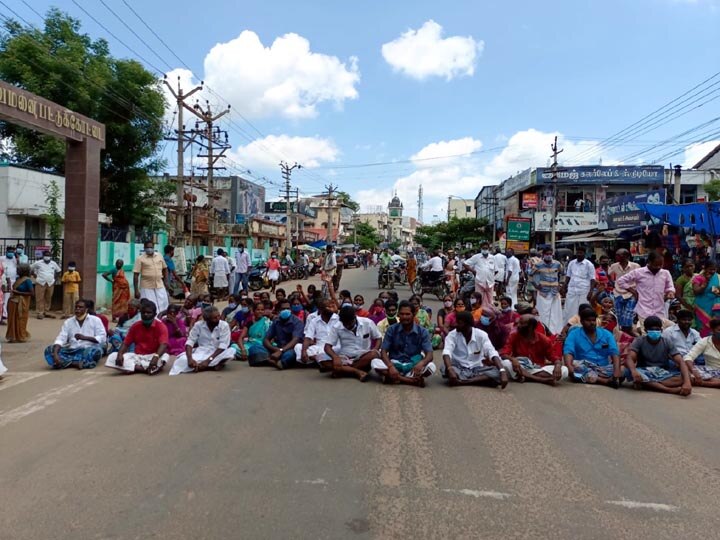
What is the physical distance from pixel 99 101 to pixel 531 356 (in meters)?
20.7

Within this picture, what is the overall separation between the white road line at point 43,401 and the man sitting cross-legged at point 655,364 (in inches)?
268

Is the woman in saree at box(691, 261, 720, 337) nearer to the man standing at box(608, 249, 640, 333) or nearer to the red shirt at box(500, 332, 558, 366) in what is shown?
the man standing at box(608, 249, 640, 333)

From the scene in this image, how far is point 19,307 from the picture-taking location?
1070cm

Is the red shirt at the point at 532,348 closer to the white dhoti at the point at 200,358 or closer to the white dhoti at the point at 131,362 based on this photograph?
the white dhoti at the point at 200,358

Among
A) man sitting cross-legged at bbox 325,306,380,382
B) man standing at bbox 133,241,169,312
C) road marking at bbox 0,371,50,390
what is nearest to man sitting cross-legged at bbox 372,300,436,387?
man sitting cross-legged at bbox 325,306,380,382

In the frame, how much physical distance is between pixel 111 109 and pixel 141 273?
46.7 ft

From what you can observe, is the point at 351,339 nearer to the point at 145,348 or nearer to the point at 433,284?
the point at 145,348

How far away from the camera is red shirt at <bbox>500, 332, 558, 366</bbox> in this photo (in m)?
7.94

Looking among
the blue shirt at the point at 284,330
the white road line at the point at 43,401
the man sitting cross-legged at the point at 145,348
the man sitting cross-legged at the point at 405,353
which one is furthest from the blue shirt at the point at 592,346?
the white road line at the point at 43,401

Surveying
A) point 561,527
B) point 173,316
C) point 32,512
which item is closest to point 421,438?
point 561,527

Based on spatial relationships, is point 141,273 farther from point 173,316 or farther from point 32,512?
point 32,512

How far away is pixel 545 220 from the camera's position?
40.8 m

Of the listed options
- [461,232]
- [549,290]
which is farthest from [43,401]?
[461,232]

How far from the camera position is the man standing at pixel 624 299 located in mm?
10039
